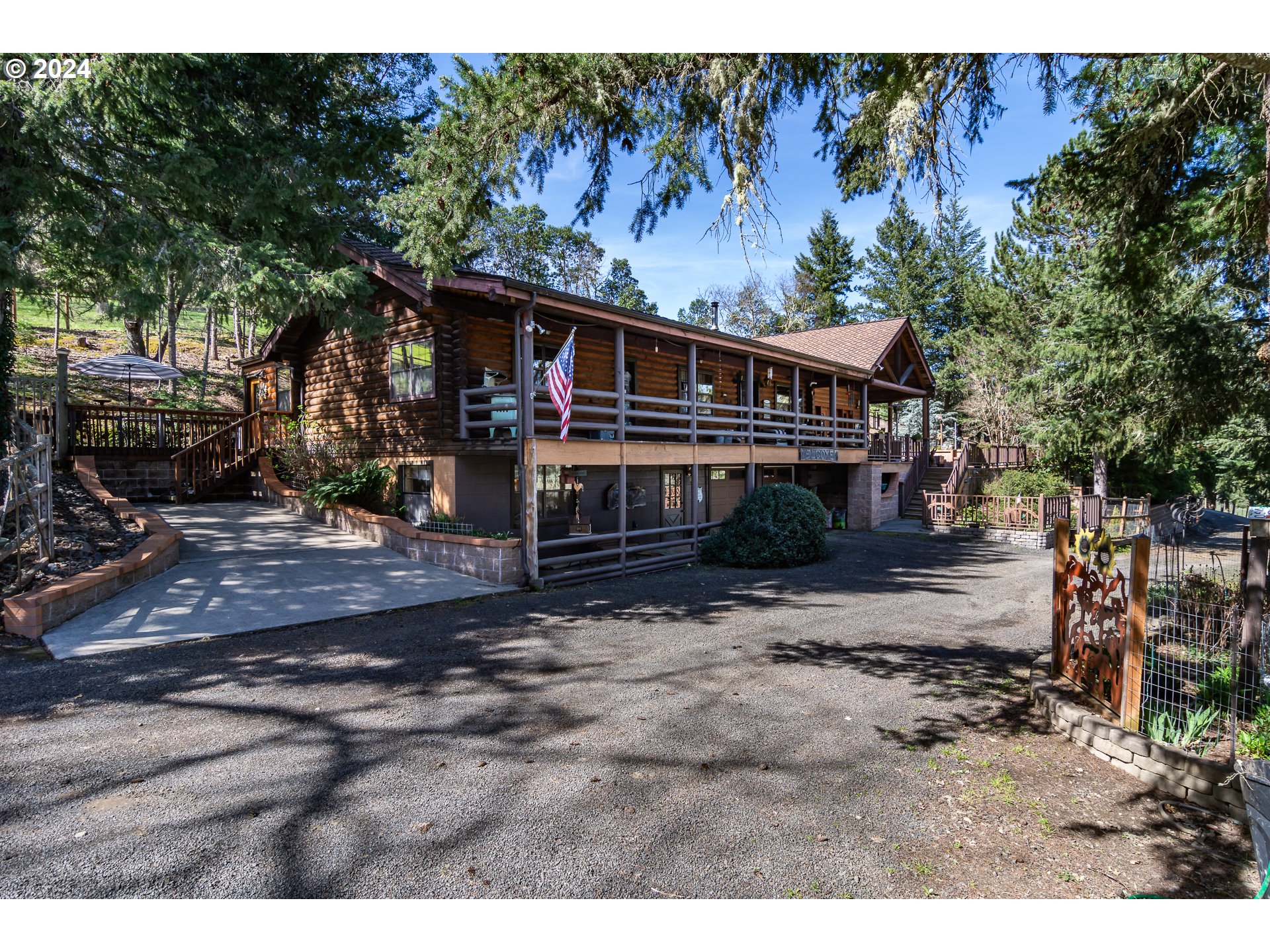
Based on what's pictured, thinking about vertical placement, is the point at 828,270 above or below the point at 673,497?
above

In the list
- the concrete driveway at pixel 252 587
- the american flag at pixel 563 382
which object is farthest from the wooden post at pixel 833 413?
the concrete driveway at pixel 252 587

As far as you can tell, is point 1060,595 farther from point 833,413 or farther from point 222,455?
point 222,455

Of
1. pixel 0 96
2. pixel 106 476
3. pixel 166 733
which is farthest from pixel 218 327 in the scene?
pixel 166 733

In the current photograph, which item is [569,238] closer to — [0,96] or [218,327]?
[218,327]

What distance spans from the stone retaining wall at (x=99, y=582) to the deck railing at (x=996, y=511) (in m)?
21.0

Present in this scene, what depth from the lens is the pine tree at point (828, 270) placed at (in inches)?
2018

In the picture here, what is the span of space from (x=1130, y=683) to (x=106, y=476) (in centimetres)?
1923

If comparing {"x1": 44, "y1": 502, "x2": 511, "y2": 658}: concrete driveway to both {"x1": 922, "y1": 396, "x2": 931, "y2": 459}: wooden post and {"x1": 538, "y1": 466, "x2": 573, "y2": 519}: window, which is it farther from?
{"x1": 922, "y1": 396, "x2": 931, "y2": 459}: wooden post

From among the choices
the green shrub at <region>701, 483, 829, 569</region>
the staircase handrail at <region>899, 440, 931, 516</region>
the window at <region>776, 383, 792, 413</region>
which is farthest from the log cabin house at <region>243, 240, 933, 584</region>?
the staircase handrail at <region>899, 440, 931, 516</region>

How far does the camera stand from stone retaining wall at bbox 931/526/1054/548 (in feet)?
60.9

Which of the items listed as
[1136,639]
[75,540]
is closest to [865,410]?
[1136,639]

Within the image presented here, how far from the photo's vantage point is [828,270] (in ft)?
169

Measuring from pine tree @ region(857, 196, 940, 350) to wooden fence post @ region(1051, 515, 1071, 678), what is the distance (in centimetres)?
4206

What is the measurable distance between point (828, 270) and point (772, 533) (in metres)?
43.8
